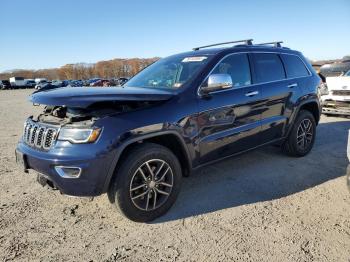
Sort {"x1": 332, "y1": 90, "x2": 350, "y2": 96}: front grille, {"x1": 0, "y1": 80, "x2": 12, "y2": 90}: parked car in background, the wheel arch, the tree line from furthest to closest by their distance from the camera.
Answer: the tree line < {"x1": 0, "y1": 80, "x2": 12, "y2": 90}: parked car in background < {"x1": 332, "y1": 90, "x2": 350, "y2": 96}: front grille < the wheel arch

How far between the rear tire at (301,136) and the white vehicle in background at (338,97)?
3715 mm

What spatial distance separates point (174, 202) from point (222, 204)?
61 centimetres

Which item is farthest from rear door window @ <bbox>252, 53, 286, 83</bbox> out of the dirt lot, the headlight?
the headlight

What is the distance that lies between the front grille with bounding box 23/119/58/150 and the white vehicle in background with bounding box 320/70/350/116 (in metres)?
7.92

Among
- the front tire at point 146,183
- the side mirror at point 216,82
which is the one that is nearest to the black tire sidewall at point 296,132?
the side mirror at point 216,82

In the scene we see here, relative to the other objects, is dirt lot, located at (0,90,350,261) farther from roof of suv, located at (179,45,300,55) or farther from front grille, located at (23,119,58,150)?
roof of suv, located at (179,45,300,55)

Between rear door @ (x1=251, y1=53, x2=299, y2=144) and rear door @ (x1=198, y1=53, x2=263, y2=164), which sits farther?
rear door @ (x1=251, y1=53, x2=299, y2=144)

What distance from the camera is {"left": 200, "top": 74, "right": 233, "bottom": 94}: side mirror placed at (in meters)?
3.97

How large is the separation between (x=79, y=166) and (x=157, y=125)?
0.92 meters

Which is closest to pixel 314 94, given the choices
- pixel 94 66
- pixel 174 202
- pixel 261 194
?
pixel 261 194

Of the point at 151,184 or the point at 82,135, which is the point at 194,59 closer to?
the point at 151,184

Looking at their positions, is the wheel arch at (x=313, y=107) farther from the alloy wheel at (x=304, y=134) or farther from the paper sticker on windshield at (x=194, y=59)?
the paper sticker on windshield at (x=194, y=59)

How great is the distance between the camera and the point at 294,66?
227 inches

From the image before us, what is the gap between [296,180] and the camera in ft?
15.8
